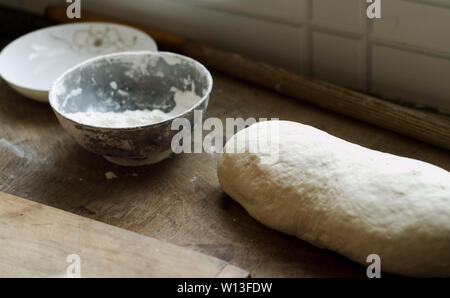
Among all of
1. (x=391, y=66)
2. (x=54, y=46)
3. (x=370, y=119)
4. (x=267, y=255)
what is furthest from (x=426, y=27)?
(x=54, y=46)

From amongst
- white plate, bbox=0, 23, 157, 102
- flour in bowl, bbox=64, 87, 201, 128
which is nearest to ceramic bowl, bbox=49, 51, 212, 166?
flour in bowl, bbox=64, 87, 201, 128

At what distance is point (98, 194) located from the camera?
3.48ft

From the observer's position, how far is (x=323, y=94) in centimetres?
124

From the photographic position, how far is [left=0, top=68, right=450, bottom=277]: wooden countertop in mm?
901

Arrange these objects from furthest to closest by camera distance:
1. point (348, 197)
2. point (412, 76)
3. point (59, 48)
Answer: point (59, 48) → point (412, 76) → point (348, 197)

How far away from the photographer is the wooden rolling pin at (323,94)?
110 cm

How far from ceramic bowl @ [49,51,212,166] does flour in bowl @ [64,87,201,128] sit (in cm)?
1

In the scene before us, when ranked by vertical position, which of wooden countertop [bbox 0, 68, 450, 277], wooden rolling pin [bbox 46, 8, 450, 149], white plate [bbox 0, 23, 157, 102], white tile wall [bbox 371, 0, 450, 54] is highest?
white tile wall [bbox 371, 0, 450, 54]

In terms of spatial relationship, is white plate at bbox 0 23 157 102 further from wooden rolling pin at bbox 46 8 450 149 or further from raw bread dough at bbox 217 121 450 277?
raw bread dough at bbox 217 121 450 277

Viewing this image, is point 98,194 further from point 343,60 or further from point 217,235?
point 343,60

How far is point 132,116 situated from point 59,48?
1.68ft

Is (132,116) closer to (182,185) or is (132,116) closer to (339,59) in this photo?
(182,185)

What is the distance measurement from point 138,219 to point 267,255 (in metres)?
0.26

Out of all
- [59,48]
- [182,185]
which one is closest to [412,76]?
[182,185]
